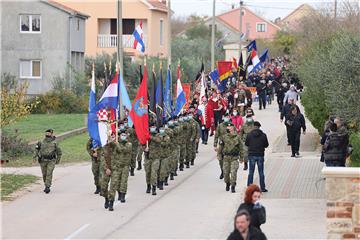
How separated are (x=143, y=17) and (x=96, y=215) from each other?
49074mm

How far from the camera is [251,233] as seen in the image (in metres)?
11.2

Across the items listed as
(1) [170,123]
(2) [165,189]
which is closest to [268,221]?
(2) [165,189]

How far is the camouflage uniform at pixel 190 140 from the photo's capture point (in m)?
26.8

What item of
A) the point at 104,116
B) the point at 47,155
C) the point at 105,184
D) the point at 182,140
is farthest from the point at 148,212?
the point at 182,140

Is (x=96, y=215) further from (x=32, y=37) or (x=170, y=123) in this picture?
(x=32, y=37)

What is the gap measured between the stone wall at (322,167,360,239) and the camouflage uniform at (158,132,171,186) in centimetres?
806

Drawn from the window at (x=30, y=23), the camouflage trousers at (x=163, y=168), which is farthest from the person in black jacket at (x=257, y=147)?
the window at (x=30, y=23)

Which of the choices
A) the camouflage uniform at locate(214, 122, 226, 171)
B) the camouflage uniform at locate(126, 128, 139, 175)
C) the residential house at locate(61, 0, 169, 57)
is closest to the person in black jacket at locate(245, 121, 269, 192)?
the camouflage uniform at locate(214, 122, 226, 171)

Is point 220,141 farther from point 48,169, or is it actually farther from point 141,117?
point 48,169

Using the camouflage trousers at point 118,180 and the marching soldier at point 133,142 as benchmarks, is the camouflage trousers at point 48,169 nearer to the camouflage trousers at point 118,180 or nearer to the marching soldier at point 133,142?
the camouflage trousers at point 118,180

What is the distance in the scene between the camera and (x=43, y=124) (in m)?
39.9

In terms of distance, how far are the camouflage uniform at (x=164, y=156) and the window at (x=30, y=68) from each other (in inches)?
1273

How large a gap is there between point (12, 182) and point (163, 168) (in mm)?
3660

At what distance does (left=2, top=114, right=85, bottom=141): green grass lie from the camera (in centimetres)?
3497
